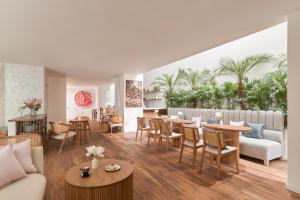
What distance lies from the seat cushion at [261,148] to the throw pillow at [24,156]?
416cm

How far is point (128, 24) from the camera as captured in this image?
2807mm

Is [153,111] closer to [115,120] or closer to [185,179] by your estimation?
[115,120]

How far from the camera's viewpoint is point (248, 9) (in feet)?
8.01

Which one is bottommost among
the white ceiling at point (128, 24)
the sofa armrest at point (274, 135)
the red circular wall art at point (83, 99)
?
the sofa armrest at point (274, 135)

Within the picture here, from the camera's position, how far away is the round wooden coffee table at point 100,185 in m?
1.83

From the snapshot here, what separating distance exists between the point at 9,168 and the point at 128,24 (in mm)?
2463

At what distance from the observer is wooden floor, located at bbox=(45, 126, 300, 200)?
8.24 ft

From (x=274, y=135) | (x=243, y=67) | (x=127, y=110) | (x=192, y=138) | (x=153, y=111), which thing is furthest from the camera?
(x=153, y=111)

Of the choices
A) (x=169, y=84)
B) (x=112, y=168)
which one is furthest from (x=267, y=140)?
(x=169, y=84)

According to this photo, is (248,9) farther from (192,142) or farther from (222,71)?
(222,71)

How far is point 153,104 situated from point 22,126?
Answer: 6.37 m

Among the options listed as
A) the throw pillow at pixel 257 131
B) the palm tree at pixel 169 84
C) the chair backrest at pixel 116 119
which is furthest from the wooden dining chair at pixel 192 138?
the palm tree at pixel 169 84

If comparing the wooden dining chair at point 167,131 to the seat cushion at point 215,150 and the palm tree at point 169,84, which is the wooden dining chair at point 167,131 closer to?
the seat cushion at point 215,150

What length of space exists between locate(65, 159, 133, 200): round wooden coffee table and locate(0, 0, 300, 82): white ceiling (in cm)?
214
